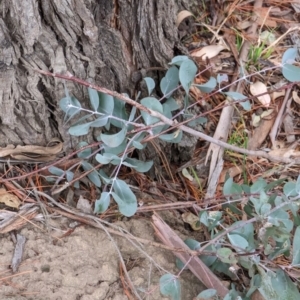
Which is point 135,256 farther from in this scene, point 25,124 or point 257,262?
point 25,124

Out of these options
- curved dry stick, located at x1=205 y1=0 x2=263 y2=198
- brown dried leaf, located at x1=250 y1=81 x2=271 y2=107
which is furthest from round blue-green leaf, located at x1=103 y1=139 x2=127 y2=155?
brown dried leaf, located at x1=250 y1=81 x2=271 y2=107

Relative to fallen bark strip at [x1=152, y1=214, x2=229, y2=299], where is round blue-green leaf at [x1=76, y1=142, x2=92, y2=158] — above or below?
above

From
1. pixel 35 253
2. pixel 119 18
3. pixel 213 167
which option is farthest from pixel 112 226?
pixel 119 18

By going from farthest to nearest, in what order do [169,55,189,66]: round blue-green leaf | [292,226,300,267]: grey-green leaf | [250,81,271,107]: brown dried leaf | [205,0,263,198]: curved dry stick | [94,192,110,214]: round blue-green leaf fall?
[250,81,271,107]: brown dried leaf
[205,0,263,198]: curved dry stick
[169,55,189,66]: round blue-green leaf
[94,192,110,214]: round blue-green leaf
[292,226,300,267]: grey-green leaf

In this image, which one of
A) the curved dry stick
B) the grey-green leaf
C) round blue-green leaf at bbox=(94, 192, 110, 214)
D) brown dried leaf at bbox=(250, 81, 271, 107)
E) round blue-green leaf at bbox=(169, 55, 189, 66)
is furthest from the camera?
brown dried leaf at bbox=(250, 81, 271, 107)

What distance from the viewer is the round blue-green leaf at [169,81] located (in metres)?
1.61

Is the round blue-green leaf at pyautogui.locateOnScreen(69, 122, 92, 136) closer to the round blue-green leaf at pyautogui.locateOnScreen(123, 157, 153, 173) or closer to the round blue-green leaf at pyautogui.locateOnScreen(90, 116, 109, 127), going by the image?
the round blue-green leaf at pyautogui.locateOnScreen(90, 116, 109, 127)

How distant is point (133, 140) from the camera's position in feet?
4.96

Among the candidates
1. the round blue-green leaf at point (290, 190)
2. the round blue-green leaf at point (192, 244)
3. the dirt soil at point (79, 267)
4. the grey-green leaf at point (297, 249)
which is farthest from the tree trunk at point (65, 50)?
the grey-green leaf at point (297, 249)

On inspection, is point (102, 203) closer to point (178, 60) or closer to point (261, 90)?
point (178, 60)

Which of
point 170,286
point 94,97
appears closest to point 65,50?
point 94,97

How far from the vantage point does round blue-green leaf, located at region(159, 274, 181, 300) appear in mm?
1379

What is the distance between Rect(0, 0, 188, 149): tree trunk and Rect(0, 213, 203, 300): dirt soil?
1.04ft

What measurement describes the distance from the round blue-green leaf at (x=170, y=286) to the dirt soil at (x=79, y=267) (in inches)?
1.4
